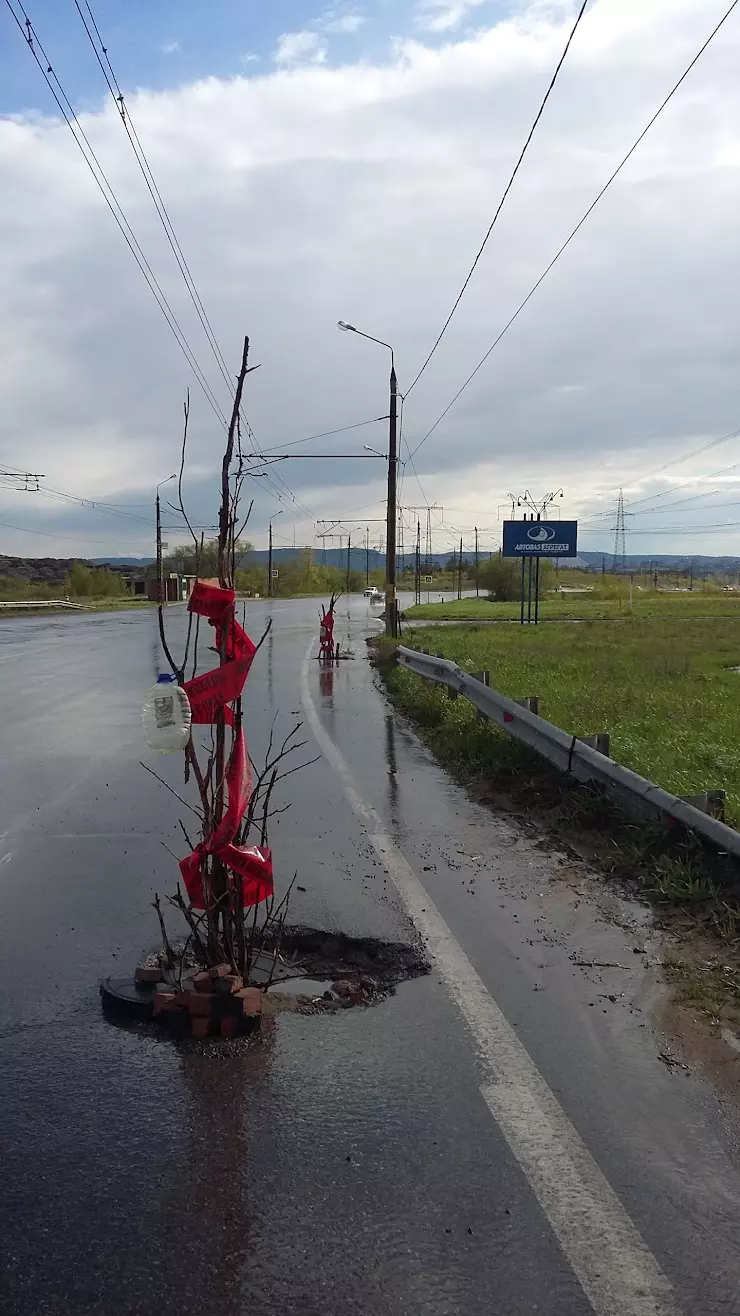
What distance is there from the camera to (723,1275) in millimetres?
2596

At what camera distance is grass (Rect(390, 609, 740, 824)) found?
8867 millimetres

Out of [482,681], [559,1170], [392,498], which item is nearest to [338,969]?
[559,1170]

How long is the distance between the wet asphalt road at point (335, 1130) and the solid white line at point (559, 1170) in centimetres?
4

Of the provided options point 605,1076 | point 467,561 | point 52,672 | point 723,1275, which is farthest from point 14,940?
point 467,561

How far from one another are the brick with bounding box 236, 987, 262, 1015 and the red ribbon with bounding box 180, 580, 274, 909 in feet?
1.52

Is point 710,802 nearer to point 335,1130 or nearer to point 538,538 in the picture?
point 335,1130

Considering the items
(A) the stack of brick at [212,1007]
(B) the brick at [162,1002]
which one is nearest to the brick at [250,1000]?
(A) the stack of brick at [212,1007]

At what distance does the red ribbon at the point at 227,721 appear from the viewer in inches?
165

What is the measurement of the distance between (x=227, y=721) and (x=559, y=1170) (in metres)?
2.19

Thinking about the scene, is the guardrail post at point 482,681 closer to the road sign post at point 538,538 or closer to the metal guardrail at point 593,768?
the metal guardrail at point 593,768

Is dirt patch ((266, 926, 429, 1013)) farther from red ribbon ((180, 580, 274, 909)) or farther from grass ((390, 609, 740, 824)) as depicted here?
grass ((390, 609, 740, 824))

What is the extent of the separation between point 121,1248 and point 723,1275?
1.52 metres

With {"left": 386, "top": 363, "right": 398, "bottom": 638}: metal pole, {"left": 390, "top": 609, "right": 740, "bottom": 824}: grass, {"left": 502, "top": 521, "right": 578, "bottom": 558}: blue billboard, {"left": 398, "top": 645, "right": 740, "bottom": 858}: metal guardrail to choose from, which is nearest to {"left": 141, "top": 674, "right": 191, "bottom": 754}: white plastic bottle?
{"left": 398, "top": 645, "right": 740, "bottom": 858}: metal guardrail

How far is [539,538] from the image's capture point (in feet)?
148
